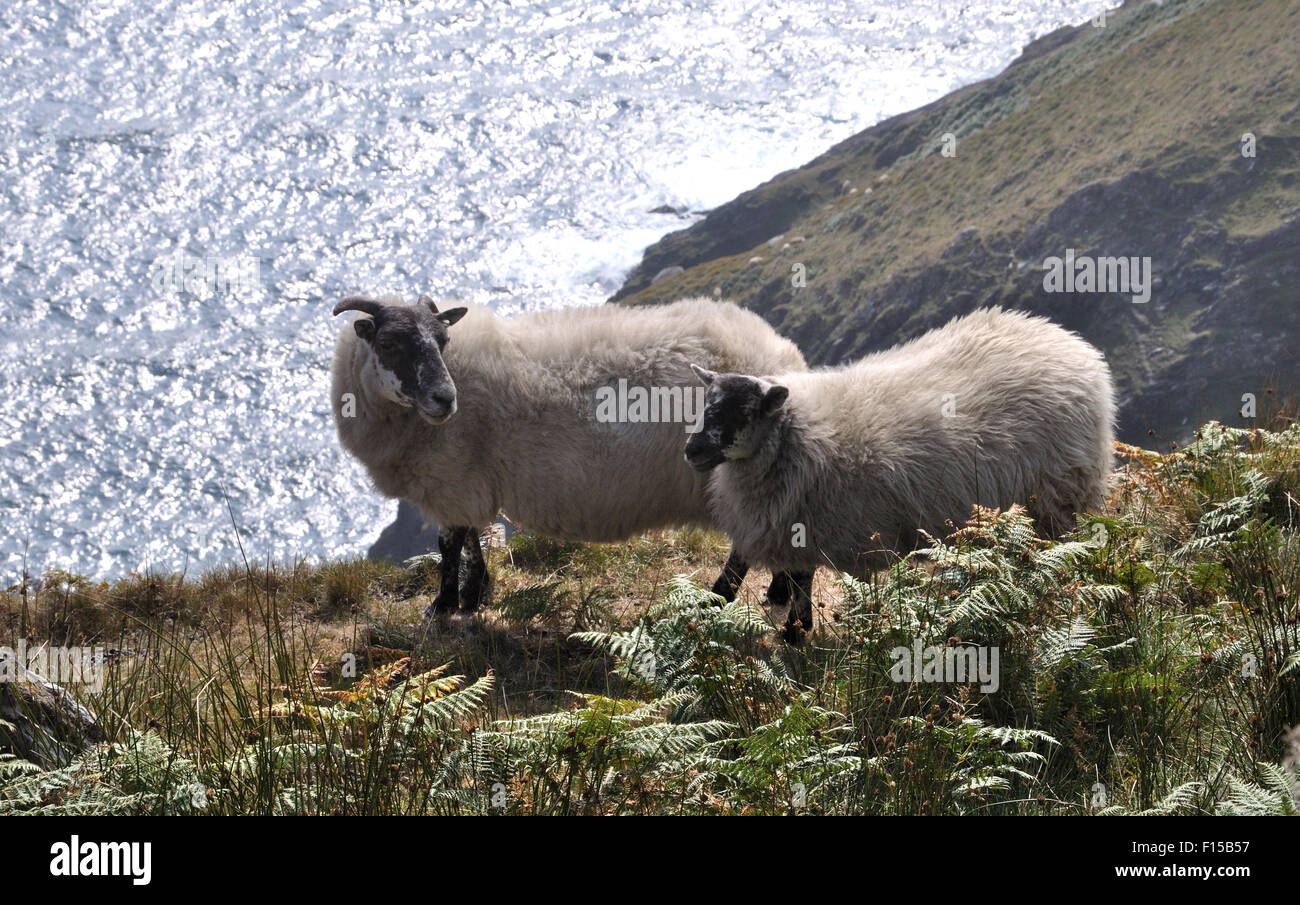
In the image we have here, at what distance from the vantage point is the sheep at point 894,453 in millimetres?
6852

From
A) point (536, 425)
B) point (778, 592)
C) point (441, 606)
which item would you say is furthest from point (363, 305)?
point (778, 592)

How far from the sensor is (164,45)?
9675 cm

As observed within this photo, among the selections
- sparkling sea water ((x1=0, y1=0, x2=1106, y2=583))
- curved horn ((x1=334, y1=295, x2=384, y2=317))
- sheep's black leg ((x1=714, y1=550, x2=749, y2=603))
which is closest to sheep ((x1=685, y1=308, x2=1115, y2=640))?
sheep's black leg ((x1=714, y1=550, x2=749, y2=603))

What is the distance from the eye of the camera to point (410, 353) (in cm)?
781

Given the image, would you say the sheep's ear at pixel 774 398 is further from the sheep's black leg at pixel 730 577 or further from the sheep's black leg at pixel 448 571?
the sheep's black leg at pixel 448 571

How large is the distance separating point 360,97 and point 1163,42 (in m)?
66.2

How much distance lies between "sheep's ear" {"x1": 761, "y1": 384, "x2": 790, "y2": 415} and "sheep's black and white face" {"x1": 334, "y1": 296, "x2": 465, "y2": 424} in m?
2.16

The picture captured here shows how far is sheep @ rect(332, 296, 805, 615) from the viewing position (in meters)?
7.92

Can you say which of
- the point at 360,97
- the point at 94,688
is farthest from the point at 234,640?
the point at 360,97

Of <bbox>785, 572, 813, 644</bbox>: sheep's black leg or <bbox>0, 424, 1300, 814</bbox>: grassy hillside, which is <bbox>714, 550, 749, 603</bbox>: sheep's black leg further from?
<bbox>0, 424, 1300, 814</bbox>: grassy hillside

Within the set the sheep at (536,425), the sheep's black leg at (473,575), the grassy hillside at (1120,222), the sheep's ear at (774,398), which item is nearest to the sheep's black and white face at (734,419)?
the sheep's ear at (774,398)

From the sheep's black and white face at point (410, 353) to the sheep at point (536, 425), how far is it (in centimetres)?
1

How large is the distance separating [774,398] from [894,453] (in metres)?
0.83
